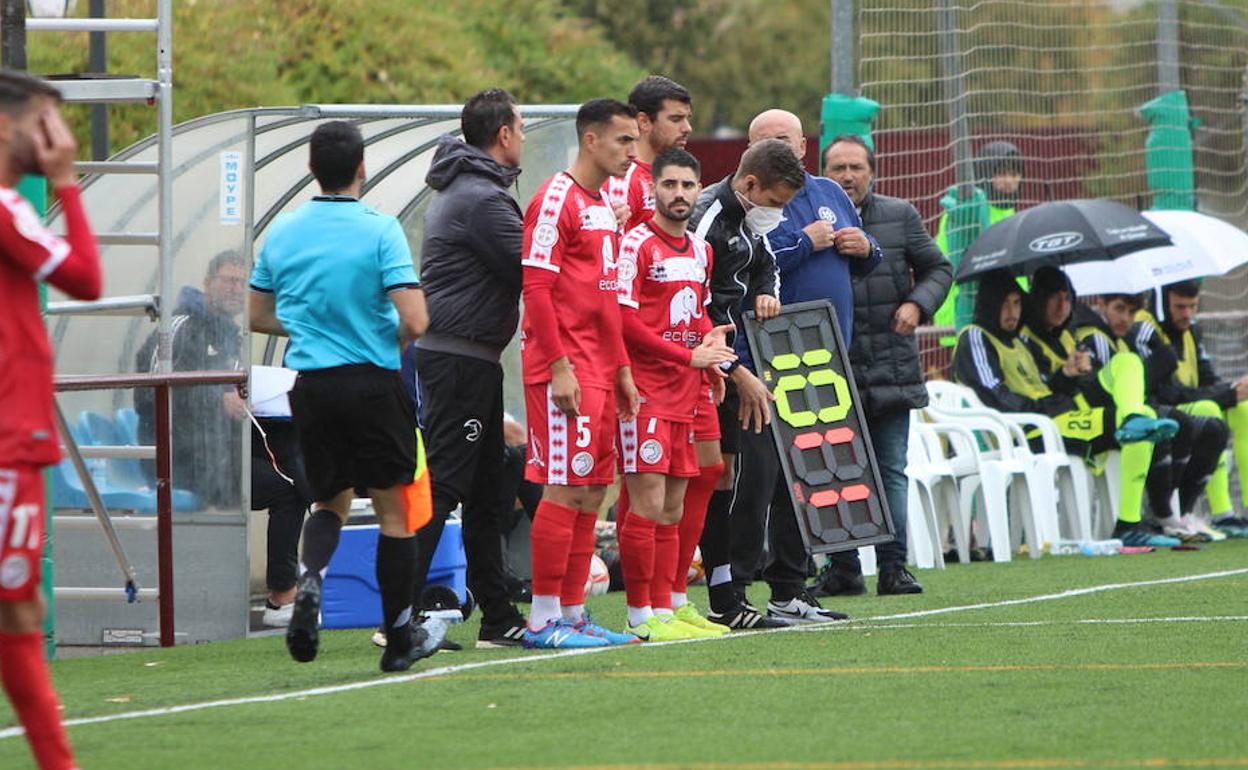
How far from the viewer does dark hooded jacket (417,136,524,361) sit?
879 cm

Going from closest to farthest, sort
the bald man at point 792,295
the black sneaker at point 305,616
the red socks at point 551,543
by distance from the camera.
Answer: the black sneaker at point 305,616 < the red socks at point 551,543 < the bald man at point 792,295

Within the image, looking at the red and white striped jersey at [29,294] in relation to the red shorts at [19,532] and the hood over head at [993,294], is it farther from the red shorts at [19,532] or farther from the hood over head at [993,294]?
the hood over head at [993,294]

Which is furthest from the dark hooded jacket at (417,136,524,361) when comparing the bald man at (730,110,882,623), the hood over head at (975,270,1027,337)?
the hood over head at (975,270,1027,337)

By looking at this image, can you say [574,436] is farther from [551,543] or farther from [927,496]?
[927,496]

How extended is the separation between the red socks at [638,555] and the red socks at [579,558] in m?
0.20

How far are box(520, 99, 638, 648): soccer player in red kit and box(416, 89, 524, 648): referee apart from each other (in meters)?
0.30

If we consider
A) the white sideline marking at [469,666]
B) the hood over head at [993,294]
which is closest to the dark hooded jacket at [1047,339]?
the hood over head at [993,294]

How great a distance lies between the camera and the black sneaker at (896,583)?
1139cm

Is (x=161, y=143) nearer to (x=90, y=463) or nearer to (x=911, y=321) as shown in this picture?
(x=90, y=463)

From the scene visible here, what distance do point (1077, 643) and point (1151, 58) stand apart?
12239mm

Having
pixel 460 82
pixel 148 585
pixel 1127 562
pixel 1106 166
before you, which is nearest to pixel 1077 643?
pixel 148 585

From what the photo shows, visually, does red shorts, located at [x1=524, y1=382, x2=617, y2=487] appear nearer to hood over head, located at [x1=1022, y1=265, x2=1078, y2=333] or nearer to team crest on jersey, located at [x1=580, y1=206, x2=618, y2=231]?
team crest on jersey, located at [x1=580, y1=206, x2=618, y2=231]

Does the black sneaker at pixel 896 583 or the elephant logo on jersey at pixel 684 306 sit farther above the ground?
the elephant logo on jersey at pixel 684 306

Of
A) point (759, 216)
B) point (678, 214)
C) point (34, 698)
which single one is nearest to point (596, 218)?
point (678, 214)
